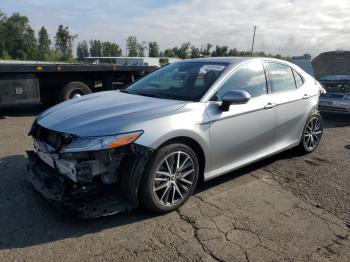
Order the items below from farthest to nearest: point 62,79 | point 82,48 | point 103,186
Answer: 1. point 82,48
2. point 62,79
3. point 103,186

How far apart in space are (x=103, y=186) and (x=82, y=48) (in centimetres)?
14111

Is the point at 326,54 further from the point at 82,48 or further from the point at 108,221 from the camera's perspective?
the point at 82,48

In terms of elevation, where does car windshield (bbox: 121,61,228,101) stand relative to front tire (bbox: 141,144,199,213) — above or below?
above

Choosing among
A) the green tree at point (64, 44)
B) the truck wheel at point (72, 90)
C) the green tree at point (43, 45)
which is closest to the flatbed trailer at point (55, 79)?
the truck wheel at point (72, 90)

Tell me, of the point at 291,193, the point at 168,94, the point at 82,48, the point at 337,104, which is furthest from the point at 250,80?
the point at 82,48

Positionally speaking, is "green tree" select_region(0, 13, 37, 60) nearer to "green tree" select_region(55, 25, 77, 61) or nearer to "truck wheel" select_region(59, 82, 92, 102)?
"green tree" select_region(55, 25, 77, 61)

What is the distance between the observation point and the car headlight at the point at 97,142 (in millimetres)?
3086

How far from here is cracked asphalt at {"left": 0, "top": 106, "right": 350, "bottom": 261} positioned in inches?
115

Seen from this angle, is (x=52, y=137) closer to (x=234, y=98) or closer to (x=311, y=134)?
(x=234, y=98)

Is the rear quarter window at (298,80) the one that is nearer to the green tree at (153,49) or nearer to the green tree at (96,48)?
the green tree at (153,49)

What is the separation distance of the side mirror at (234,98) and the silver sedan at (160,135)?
0.01m

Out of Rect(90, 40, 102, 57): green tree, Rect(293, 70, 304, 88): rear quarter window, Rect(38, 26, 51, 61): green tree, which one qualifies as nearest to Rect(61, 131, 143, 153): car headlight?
Rect(293, 70, 304, 88): rear quarter window

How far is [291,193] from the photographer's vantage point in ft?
13.9

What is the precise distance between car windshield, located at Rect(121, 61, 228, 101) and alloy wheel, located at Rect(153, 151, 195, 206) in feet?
2.41
